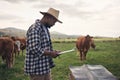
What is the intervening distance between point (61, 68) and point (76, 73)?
10476 mm

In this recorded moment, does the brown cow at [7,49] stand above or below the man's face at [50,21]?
below

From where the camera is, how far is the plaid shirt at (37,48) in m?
6.21

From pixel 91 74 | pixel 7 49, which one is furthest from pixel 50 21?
pixel 7 49

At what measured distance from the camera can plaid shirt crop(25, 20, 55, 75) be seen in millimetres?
6215

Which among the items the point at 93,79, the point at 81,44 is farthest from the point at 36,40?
the point at 81,44

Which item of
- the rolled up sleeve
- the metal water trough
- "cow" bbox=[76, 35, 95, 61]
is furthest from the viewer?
"cow" bbox=[76, 35, 95, 61]

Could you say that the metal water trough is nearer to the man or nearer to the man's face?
the man

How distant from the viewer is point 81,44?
2070cm

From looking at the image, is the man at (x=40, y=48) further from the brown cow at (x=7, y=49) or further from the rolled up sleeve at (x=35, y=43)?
the brown cow at (x=7, y=49)

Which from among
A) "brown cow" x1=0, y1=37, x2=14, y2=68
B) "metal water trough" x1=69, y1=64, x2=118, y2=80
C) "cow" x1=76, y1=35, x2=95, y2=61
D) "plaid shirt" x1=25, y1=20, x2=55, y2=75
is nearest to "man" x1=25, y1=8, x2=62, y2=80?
"plaid shirt" x1=25, y1=20, x2=55, y2=75

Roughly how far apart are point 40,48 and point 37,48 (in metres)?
0.09

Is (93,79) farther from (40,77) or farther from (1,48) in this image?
(1,48)

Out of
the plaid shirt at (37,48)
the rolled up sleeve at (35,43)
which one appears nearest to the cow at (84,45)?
the plaid shirt at (37,48)

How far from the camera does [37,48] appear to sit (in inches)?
243
